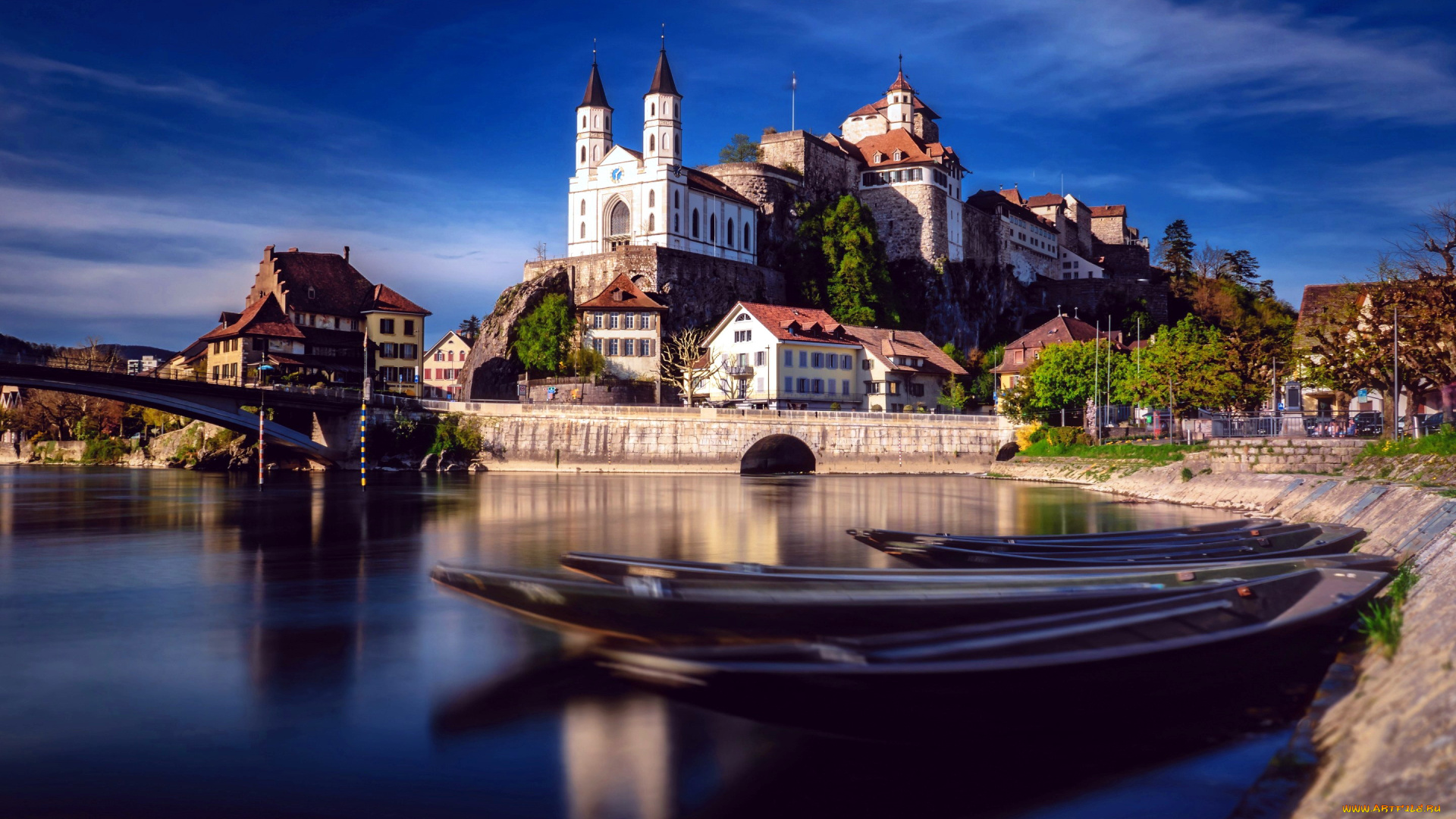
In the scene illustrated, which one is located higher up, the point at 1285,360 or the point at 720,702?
the point at 1285,360

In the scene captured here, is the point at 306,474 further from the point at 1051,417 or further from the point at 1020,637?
the point at 1020,637

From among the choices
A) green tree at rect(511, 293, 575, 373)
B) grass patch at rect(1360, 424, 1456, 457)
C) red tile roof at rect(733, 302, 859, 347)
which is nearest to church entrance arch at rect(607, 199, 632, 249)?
green tree at rect(511, 293, 575, 373)

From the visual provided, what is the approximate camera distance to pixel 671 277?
Answer: 79500mm

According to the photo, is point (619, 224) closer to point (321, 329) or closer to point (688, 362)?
point (688, 362)

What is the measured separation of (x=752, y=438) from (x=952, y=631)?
5375 cm

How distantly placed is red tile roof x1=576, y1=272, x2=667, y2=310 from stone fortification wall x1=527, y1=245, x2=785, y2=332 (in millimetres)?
842

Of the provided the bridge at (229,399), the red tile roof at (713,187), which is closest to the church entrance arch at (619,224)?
the red tile roof at (713,187)

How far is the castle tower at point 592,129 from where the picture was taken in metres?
88.6

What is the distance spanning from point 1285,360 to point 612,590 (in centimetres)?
5334

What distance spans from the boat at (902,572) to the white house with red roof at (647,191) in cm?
7116

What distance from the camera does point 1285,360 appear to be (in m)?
53.6

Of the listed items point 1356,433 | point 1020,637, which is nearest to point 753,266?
point 1356,433

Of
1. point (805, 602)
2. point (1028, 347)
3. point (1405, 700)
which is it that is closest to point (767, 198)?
point (1028, 347)

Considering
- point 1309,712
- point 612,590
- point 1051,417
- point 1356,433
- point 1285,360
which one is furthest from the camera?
point 1051,417
